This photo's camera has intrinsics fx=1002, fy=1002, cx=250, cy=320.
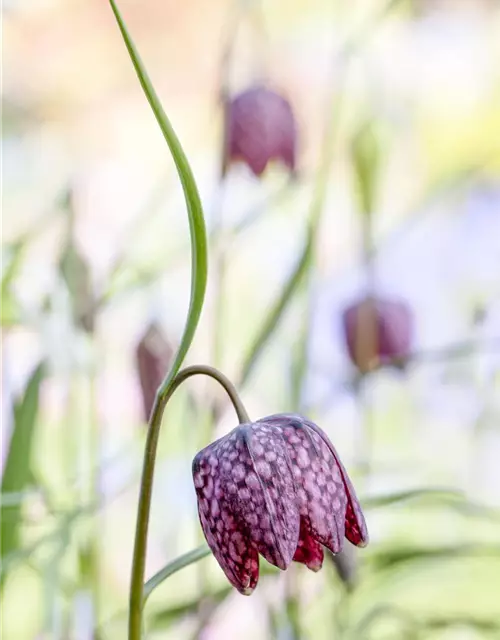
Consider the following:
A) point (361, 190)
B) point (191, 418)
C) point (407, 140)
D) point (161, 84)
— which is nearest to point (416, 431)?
point (407, 140)

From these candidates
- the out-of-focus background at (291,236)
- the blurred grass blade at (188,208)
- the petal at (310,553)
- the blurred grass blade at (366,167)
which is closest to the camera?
the blurred grass blade at (188,208)

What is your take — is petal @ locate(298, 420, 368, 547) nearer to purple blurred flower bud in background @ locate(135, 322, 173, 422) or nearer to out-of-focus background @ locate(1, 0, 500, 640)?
purple blurred flower bud in background @ locate(135, 322, 173, 422)

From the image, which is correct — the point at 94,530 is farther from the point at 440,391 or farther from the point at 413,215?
the point at 440,391

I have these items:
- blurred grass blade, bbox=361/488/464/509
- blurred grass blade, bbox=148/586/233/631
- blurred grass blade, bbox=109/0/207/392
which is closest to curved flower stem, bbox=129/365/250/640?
blurred grass blade, bbox=109/0/207/392

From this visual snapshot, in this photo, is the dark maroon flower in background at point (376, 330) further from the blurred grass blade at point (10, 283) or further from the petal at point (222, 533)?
the petal at point (222, 533)

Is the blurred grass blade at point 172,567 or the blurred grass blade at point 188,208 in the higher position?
the blurred grass blade at point 188,208

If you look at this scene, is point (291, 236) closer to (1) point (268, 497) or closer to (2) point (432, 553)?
(2) point (432, 553)

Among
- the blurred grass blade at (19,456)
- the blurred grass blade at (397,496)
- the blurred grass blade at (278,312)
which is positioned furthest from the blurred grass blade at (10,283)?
the blurred grass blade at (397,496)
